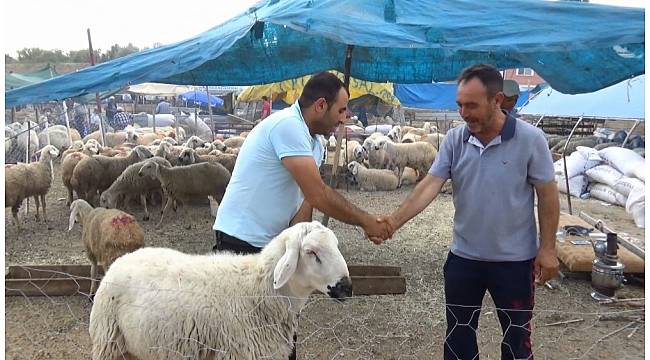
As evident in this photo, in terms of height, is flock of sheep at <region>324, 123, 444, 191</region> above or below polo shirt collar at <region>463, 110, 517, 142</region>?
below

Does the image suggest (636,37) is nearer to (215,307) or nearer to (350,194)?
(215,307)

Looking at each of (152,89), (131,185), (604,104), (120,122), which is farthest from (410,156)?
(120,122)

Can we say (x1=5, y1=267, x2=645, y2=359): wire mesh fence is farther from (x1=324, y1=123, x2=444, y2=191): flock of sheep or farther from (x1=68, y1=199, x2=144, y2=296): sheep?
(x1=324, y1=123, x2=444, y2=191): flock of sheep

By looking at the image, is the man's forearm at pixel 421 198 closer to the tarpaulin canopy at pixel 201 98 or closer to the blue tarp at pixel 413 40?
the blue tarp at pixel 413 40

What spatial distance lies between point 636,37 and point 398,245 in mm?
3961

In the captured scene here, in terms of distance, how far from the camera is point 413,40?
471 cm

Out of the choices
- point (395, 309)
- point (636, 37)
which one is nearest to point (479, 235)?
point (395, 309)

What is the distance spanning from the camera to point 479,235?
2.66 m

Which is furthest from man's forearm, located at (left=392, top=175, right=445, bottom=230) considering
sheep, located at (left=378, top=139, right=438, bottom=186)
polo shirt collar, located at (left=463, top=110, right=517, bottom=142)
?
sheep, located at (left=378, top=139, right=438, bottom=186)

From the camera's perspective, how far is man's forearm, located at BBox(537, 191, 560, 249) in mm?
2582

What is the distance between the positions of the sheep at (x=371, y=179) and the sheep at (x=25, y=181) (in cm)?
658

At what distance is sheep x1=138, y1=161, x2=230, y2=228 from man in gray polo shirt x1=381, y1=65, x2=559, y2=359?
633 centimetres

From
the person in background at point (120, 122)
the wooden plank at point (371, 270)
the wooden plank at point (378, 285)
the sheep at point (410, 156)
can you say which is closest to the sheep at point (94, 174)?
the wooden plank at point (371, 270)

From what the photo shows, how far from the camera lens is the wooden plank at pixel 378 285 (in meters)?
5.13
